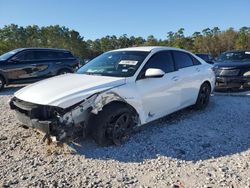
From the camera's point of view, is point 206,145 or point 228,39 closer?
point 206,145

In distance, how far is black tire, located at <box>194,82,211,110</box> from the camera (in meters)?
7.42

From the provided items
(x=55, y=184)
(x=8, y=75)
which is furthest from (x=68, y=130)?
(x=8, y=75)

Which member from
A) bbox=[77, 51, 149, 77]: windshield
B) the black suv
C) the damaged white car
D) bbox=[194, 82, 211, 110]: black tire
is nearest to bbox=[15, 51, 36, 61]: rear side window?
the black suv

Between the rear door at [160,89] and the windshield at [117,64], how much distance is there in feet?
0.60

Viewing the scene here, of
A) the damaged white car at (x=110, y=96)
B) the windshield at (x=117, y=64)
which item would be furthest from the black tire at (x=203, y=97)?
the windshield at (x=117, y=64)

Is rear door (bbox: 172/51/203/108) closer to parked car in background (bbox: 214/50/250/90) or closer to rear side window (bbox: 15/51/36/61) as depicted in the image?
parked car in background (bbox: 214/50/250/90)

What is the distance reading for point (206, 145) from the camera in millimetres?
5094

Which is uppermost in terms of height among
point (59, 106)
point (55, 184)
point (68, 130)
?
point (59, 106)

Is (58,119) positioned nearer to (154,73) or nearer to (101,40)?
(154,73)

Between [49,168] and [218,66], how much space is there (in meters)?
8.31

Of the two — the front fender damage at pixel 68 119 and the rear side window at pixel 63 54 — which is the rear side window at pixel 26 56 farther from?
the front fender damage at pixel 68 119

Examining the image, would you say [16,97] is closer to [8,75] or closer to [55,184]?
[55,184]

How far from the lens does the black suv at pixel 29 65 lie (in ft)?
40.9

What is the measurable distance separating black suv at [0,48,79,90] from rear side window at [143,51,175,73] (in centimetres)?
794
